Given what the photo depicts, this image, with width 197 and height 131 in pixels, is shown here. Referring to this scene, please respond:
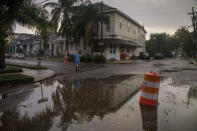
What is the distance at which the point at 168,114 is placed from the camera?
148 inches

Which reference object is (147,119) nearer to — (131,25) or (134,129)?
(134,129)

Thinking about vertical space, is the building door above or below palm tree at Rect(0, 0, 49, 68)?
below

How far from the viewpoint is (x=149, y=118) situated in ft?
11.5

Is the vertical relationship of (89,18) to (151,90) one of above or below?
above

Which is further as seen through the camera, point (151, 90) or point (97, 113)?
point (151, 90)

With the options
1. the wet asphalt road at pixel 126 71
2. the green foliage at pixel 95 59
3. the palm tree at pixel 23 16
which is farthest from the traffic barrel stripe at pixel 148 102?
the green foliage at pixel 95 59

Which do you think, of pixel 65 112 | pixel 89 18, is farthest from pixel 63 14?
pixel 65 112

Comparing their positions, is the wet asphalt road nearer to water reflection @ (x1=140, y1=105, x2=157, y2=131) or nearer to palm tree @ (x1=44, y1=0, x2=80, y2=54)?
water reflection @ (x1=140, y1=105, x2=157, y2=131)

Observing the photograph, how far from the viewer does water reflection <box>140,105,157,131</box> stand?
3.10 metres

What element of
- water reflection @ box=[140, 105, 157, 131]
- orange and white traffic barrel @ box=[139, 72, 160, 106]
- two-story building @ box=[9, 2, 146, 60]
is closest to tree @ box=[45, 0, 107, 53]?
two-story building @ box=[9, 2, 146, 60]

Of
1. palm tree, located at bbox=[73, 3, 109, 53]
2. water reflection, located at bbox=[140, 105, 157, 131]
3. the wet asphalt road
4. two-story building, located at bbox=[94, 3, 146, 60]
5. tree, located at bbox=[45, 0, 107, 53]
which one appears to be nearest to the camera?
water reflection, located at bbox=[140, 105, 157, 131]

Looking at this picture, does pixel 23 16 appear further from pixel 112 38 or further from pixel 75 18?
pixel 112 38

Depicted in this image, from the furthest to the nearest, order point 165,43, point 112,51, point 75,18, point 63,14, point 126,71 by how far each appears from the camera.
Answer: point 165,43, point 112,51, point 63,14, point 75,18, point 126,71

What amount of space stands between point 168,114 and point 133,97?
5.20ft
